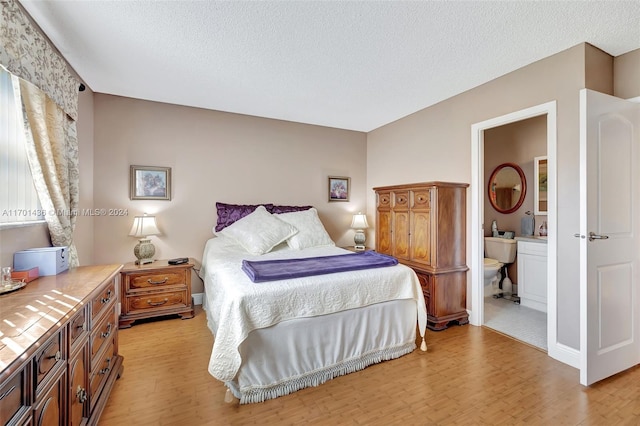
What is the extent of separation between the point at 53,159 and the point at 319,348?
7.81 feet

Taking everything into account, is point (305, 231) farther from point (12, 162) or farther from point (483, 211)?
point (12, 162)

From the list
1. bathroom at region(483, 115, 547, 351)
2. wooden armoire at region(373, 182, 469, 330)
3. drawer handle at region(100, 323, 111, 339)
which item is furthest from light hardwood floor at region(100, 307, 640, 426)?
bathroom at region(483, 115, 547, 351)

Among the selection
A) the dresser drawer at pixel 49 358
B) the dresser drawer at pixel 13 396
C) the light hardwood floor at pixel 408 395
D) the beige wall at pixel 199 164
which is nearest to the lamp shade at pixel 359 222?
the beige wall at pixel 199 164

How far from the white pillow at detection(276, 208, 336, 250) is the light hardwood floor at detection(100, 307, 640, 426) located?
1.47 metres

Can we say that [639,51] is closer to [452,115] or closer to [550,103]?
[550,103]

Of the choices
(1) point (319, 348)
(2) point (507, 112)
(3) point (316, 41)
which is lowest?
(1) point (319, 348)

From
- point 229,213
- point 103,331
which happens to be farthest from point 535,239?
point 103,331

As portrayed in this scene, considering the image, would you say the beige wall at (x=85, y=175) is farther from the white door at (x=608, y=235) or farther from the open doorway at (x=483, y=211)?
the white door at (x=608, y=235)

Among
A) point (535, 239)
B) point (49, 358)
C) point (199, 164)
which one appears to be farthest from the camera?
point (199, 164)

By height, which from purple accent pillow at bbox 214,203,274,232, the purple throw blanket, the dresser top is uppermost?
purple accent pillow at bbox 214,203,274,232

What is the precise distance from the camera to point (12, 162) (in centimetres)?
172

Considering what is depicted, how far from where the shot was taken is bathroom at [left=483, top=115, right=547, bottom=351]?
3393 mm

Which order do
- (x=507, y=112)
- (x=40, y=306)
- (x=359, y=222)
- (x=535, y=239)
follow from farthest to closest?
(x=359, y=222)
(x=535, y=239)
(x=507, y=112)
(x=40, y=306)

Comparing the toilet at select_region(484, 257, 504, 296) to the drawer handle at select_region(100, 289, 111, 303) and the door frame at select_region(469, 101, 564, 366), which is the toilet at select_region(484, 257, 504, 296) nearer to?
the door frame at select_region(469, 101, 564, 366)
